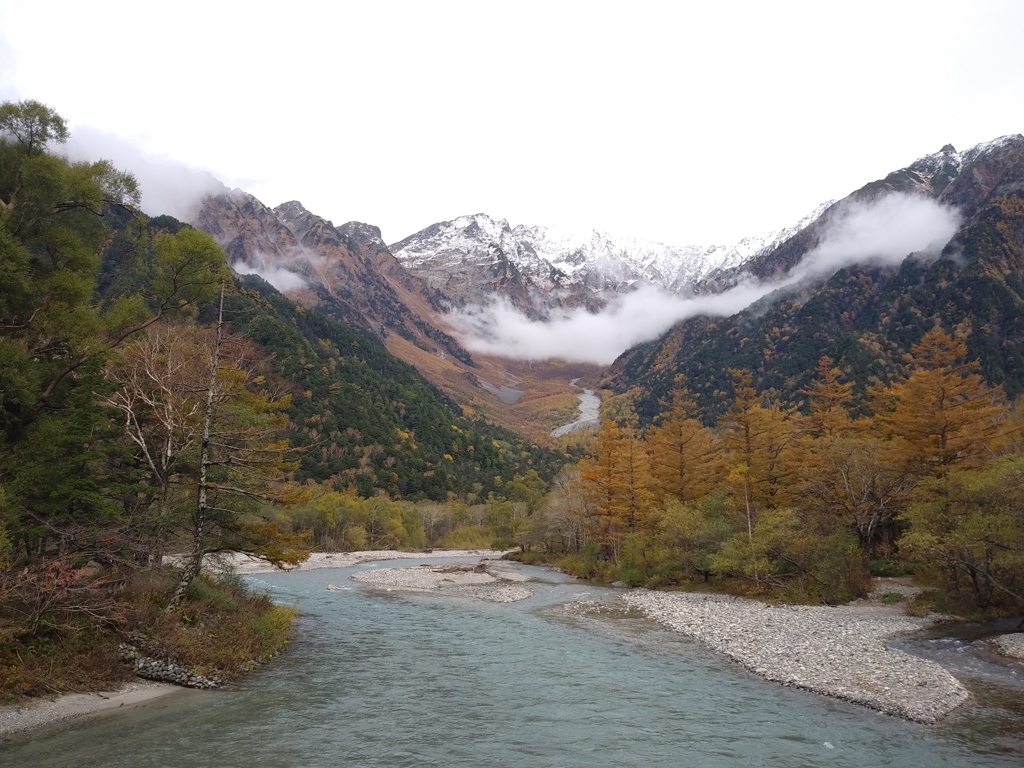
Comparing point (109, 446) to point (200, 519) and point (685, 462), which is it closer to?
point (200, 519)

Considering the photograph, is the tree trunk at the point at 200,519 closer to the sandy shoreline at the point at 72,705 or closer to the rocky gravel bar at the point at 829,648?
the sandy shoreline at the point at 72,705

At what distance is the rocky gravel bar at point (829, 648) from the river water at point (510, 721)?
2.59 feet

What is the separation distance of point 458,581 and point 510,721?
39.6 m

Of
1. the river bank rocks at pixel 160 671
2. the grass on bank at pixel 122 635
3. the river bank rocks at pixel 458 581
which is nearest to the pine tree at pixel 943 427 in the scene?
the river bank rocks at pixel 458 581

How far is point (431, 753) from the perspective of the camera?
1299 centimetres

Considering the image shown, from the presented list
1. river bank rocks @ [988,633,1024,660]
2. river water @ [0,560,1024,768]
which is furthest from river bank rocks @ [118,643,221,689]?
river bank rocks @ [988,633,1024,660]

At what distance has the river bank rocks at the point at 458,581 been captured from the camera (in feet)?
144

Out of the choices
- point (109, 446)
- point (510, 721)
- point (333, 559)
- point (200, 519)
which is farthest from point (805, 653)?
point (333, 559)

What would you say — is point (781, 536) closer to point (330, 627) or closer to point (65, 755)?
point (330, 627)

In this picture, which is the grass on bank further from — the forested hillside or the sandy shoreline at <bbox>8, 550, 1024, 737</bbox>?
the sandy shoreline at <bbox>8, 550, 1024, 737</bbox>

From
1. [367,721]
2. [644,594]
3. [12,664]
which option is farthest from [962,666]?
[12,664]

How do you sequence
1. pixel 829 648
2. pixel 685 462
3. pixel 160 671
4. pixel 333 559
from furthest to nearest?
pixel 333 559 < pixel 685 462 < pixel 829 648 < pixel 160 671

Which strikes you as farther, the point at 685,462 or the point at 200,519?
the point at 685,462

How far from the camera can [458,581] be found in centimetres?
5350
